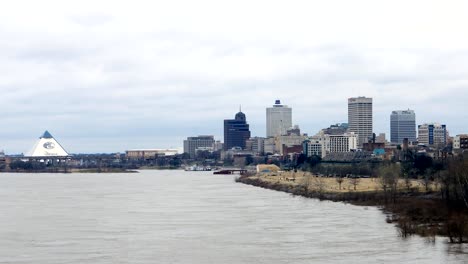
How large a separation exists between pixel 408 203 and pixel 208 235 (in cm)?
2026

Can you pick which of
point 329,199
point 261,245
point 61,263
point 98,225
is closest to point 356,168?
point 329,199

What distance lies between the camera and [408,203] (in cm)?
5691

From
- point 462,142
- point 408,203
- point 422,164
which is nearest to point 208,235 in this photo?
point 408,203

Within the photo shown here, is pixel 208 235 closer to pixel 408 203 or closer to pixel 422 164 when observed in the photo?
pixel 408 203

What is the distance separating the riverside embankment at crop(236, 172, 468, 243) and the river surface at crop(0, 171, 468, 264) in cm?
117

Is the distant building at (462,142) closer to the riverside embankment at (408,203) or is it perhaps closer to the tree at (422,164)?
the tree at (422,164)

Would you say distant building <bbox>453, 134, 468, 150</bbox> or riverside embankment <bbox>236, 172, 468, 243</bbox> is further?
distant building <bbox>453, 134, 468, 150</bbox>

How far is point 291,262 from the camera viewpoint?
106ft

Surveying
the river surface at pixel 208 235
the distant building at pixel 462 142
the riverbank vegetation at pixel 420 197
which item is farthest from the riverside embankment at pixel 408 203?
the distant building at pixel 462 142

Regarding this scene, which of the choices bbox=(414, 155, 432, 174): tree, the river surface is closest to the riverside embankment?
the river surface

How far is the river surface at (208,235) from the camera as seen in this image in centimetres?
3372

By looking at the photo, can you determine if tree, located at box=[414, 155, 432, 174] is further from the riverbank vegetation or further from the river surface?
the river surface

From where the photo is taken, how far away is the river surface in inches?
1328

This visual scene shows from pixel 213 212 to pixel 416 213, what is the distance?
47.7 ft
